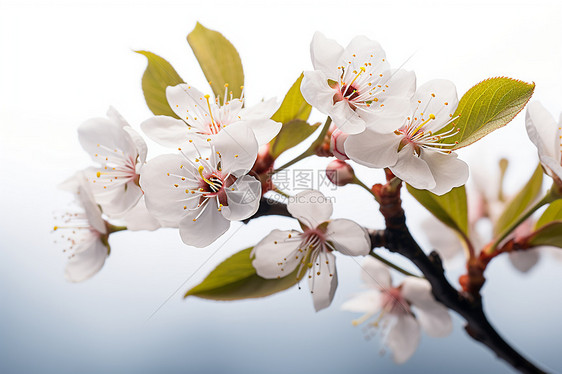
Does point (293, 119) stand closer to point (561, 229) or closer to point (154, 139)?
point (154, 139)

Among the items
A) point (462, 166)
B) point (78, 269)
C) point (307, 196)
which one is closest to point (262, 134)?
point (307, 196)

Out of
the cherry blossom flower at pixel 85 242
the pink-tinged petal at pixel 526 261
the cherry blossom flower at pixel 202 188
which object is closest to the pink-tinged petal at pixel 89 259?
the cherry blossom flower at pixel 85 242

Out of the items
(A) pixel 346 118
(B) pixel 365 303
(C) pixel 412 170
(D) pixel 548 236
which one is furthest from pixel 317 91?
(B) pixel 365 303

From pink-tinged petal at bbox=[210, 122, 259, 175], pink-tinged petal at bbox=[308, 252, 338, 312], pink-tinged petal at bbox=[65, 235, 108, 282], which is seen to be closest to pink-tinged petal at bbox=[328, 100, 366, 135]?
pink-tinged petal at bbox=[210, 122, 259, 175]

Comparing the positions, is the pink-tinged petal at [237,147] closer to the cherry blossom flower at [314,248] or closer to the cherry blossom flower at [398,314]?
the cherry blossom flower at [314,248]

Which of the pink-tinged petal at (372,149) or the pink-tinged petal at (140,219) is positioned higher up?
the pink-tinged petal at (372,149)

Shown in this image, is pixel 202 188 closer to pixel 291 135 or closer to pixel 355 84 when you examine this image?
pixel 291 135

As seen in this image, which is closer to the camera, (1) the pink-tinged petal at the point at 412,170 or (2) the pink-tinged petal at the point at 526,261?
(1) the pink-tinged petal at the point at 412,170
